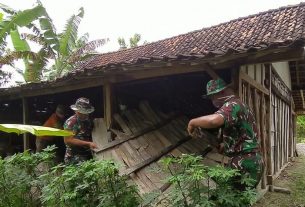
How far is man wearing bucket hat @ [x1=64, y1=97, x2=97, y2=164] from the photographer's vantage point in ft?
18.2

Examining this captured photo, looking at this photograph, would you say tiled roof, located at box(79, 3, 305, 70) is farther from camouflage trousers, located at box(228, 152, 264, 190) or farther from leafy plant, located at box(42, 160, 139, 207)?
leafy plant, located at box(42, 160, 139, 207)

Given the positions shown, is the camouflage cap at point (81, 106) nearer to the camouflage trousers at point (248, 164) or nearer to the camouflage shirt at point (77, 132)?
the camouflage shirt at point (77, 132)

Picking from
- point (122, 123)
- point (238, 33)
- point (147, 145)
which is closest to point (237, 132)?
point (147, 145)

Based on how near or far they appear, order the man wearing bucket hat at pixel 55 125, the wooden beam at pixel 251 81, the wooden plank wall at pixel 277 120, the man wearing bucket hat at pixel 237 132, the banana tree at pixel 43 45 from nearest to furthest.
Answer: the man wearing bucket hat at pixel 237 132 → the wooden beam at pixel 251 81 → the man wearing bucket hat at pixel 55 125 → the wooden plank wall at pixel 277 120 → the banana tree at pixel 43 45

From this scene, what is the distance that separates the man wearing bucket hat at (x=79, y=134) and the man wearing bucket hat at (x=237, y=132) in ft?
7.62

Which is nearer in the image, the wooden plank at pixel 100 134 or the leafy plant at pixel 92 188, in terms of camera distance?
the leafy plant at pixel 92 188

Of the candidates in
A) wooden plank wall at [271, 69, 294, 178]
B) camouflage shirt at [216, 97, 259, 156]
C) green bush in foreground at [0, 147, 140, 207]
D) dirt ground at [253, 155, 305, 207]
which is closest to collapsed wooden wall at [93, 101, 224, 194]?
green bush in foreground at [0, 147, 140, 207]

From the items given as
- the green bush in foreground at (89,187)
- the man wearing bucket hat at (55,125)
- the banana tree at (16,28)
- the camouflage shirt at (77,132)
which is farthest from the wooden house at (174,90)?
the banana tree at (16,28)

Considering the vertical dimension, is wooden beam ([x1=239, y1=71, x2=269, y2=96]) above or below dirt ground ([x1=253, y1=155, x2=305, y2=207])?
above

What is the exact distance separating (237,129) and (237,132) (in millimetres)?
43

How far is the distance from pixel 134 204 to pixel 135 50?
8657 millimetres

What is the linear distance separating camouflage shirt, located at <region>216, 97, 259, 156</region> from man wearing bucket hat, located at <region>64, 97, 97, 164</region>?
2353 millimetres

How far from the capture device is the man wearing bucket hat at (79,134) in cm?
554

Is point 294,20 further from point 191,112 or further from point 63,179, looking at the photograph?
point 63,179
